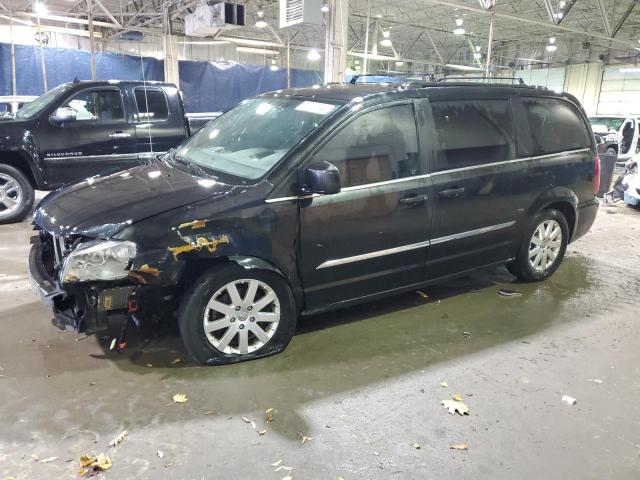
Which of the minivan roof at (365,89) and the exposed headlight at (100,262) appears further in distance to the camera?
the minivan roof at (365,89)

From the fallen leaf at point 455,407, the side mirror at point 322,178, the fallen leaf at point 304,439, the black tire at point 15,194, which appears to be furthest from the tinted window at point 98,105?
the fallen leaf at point 455,407

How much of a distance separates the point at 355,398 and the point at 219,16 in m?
10.5

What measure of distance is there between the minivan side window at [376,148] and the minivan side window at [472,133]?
0.81 feet

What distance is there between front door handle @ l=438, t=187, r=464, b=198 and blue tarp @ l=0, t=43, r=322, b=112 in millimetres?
9417

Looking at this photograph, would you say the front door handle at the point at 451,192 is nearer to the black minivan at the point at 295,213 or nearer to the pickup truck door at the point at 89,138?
the black minivan at the point at 295,213

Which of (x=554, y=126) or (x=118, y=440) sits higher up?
(x=554, y=126)

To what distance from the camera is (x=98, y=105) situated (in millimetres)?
6730

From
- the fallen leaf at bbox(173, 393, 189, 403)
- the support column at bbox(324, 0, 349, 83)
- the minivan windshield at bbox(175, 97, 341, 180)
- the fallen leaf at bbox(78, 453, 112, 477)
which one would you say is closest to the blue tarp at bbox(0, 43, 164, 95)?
the support column at bbox(324, 0, 349, 83)

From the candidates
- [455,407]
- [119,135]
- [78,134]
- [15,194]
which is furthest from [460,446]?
[15,194]

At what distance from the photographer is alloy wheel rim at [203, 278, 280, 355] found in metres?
3.07

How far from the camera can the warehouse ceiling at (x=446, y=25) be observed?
15.8 metres

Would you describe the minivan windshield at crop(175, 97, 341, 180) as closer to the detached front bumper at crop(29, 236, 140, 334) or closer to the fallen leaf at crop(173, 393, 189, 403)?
the detached front bumper at crop(29, 236, 140, 334)

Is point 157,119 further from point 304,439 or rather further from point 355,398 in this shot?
point 304,439

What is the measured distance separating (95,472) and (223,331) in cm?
108
